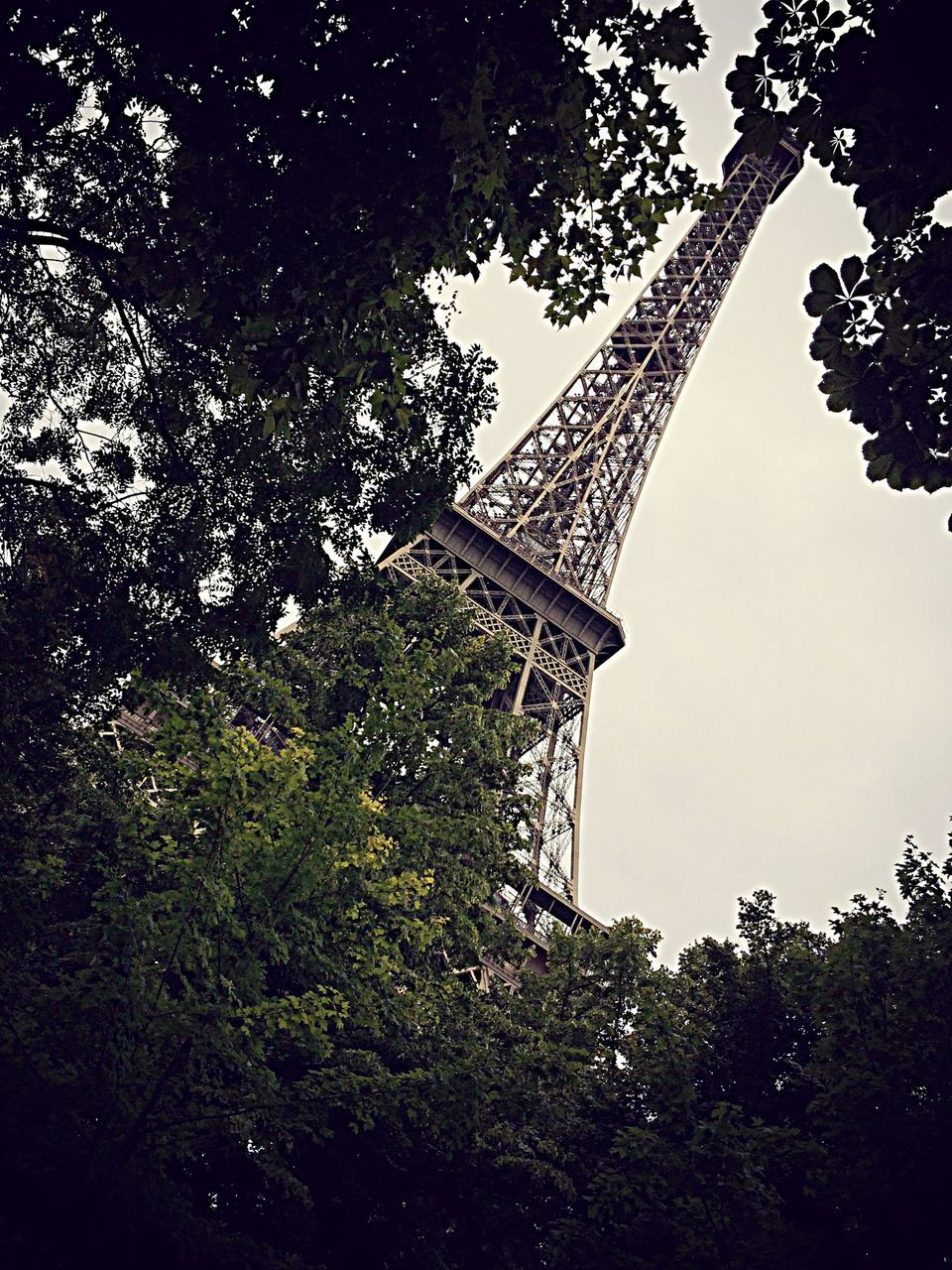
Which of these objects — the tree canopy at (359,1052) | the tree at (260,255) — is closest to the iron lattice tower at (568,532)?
the tree canopy at (359,1052)

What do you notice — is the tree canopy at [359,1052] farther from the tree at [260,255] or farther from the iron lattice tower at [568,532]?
the iron lattice tower at [568,532]

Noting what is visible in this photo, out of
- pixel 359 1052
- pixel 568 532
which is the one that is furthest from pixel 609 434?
pixel 359 1052

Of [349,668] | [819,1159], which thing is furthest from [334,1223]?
[349,668]

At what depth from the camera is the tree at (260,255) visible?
6.73 m

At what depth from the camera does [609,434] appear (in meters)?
48.8

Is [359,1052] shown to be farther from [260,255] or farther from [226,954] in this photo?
[260,255]

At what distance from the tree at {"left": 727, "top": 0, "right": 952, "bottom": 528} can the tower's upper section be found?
3451 cm

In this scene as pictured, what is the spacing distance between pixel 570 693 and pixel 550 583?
518cm

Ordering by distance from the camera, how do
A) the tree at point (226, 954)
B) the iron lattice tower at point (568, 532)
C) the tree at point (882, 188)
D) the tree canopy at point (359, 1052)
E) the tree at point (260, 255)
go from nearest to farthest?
the tree at point (882, 188)
the tree at point (260, 255)
the tree at point (226, 954)
the tree canopy at point (359, 1052)
the iron lattice tower at point (568, 532)

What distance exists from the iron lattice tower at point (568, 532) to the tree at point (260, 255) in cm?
1926

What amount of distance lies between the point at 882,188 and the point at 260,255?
403 cm

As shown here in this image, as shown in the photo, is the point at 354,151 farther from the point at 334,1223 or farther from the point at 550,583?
the point at 550,583

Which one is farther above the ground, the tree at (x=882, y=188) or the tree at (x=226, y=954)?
the tree at (x=882, y=188)

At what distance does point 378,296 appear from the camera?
7.28 meters
